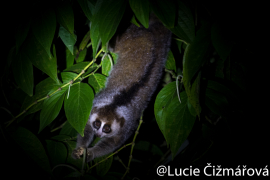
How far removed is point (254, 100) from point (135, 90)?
1.82 meters

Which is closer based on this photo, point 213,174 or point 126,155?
point 213,174

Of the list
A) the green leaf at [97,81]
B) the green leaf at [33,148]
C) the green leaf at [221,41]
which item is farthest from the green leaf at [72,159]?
the green leaf at [221,41]

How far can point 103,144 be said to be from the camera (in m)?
2.55

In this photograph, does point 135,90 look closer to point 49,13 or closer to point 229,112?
point 229,112

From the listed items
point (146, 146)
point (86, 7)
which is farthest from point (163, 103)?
point (146, 146)

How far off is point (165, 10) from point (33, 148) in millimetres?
1579

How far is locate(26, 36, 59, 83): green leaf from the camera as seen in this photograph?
1.35m

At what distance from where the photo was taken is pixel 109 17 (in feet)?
3.84

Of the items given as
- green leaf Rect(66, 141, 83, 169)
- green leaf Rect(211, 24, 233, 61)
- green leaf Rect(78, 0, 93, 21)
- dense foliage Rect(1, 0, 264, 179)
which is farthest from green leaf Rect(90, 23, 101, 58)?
green leaf Rect(66, 141, 83, 169)

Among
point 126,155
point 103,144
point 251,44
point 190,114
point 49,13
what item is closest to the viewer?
point 49,13

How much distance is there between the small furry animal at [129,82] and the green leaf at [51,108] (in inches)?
34.4

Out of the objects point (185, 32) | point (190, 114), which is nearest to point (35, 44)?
point (185, 32)

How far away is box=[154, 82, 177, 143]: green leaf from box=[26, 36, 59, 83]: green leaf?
0.93 meters

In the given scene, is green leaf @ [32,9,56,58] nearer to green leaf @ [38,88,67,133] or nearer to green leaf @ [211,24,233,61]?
green leaf @ [38,88,67,133]
